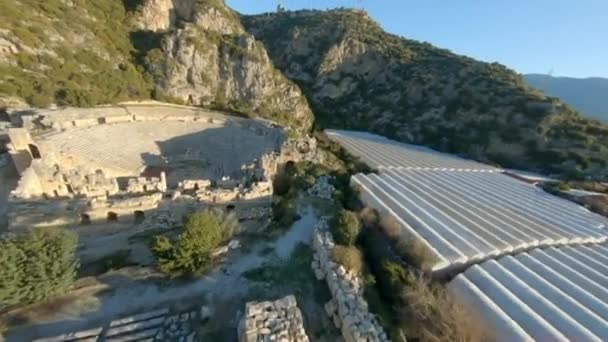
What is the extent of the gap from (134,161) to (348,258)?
72.6ft

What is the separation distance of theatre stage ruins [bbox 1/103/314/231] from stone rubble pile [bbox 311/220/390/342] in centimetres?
667

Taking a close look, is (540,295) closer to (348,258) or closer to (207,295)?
(348,258)

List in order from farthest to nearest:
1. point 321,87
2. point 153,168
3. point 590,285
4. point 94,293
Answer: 1. point 321,87
2. point 153,168
3. point 590,285
4. point 94,293

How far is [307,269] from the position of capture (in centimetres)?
1404

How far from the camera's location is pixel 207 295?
40.4 feet

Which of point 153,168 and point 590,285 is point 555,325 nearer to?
point 590,285

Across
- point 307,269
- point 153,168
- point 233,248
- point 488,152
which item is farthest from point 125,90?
point 488,152

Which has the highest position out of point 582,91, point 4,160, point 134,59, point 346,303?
point 134,59

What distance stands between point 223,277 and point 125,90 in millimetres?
31596

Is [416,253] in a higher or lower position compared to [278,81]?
lower

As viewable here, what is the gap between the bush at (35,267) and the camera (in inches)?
412

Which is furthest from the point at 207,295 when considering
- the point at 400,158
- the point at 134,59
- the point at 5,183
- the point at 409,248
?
the point at 134,59

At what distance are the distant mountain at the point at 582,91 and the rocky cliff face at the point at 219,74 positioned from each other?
14201 centimetres

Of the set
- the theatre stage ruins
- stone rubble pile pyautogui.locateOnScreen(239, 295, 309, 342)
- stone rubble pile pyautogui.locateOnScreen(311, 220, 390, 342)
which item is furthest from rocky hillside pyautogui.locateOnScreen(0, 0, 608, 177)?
stone rubble pile pyautogui.locateOnScreen(239, 295, 309, 342)
